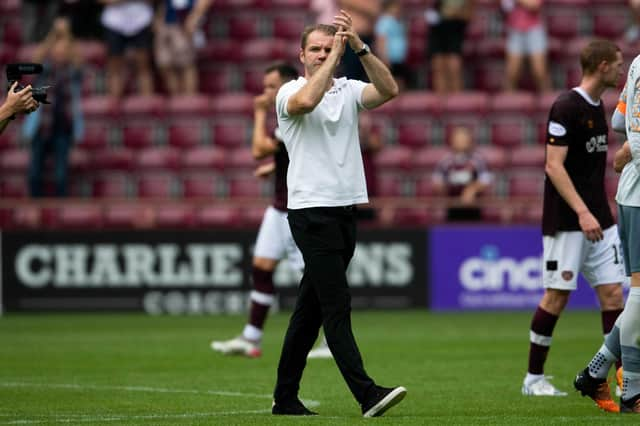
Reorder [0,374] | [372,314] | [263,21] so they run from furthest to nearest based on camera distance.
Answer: [263,21]
[372,314]
[0,374]

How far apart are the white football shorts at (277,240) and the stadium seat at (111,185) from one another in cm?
923

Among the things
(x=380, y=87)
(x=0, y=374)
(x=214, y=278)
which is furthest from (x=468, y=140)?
(x=380, y=87)

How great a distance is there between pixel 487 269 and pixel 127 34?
24.9ft

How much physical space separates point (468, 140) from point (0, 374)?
9436 millimetres

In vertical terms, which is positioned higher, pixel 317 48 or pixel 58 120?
pixel 317 48

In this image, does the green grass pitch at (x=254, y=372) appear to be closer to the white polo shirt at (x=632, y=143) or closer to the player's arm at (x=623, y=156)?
the white polo shirt at (x=632, y=143)

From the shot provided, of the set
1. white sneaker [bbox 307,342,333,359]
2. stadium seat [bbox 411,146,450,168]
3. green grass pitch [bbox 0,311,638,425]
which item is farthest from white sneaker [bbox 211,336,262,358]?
stadium seat [bbox 411,146,450,168]

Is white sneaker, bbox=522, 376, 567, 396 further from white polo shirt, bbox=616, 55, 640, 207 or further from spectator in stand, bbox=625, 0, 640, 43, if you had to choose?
spectator in stand, bbox=625, 0, 640, 43

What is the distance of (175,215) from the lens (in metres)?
21.0

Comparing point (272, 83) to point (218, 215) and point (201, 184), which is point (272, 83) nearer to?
point (218, 215)

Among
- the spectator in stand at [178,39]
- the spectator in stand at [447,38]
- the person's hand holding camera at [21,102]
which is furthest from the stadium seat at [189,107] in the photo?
the person's hand holding camera at [21,102]

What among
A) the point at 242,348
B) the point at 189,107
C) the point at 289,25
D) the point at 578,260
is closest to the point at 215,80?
the point at 189,107

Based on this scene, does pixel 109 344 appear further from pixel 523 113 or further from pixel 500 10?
pixel 500 10

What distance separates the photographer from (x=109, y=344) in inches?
579
